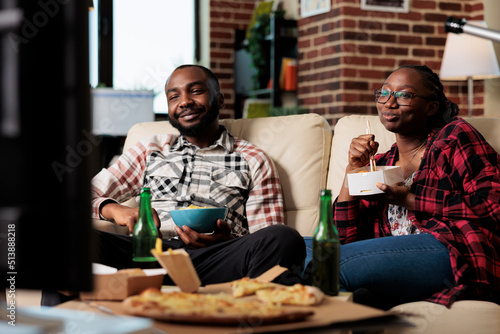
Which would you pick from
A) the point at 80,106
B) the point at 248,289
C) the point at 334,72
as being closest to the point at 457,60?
the point at 334,72

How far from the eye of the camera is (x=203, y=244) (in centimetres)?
196

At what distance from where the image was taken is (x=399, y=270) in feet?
5.67

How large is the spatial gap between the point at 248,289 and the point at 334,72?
331cm

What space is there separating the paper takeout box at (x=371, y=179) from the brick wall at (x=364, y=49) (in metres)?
2.47

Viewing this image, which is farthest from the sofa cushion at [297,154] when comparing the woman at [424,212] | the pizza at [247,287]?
the pizza at [247,287]

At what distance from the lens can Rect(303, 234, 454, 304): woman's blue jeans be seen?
173 centimetres

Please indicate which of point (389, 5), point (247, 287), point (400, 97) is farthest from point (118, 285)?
point (389, 5)

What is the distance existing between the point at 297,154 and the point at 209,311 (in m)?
1.57

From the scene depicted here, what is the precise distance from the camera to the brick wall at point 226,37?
5484mm

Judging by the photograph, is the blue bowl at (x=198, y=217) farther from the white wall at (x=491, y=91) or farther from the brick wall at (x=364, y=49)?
the white wall at (x=491, y=91)

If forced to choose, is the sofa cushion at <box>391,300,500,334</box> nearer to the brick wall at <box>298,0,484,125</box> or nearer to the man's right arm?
the man's right arm

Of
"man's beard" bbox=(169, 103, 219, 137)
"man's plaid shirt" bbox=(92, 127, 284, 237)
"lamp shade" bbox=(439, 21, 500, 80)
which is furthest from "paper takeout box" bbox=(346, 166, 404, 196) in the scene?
"lamp shade" bbox=(439, 21, 500, 80)

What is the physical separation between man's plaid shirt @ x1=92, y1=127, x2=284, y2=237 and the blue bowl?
18.2 inches

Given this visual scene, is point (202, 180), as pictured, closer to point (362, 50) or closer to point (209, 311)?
point (209, 311)
